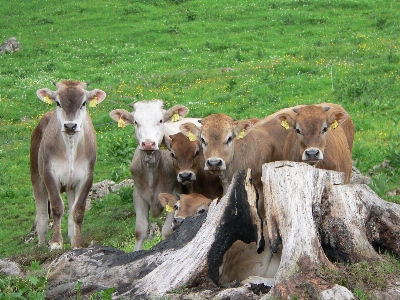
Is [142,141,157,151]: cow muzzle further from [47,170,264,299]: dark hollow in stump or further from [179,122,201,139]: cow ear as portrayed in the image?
[47,170,264,299]: dark hollow in stump

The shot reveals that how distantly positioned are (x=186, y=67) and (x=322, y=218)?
2017 cm

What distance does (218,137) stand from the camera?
10.5 m

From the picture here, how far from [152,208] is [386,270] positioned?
5.71m

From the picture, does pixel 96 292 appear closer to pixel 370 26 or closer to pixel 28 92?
pixel 28 92

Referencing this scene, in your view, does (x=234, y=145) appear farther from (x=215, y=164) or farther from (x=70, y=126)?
(x=70, y=126)

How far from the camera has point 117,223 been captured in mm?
14078

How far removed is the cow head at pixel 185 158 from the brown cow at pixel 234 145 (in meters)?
0.33

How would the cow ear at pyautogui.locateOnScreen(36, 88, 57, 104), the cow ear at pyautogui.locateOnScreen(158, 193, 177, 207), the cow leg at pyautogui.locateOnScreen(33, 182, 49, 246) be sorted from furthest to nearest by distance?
the cow leg at pyautogui.locateOnScreen(33, 182, 49, 246) → the cow ear at pyautogui.locateOnScreen(36, 88, 57, 104) → the cow ear at pyautogui.locateOnScreen(158, 193, 177, 207)

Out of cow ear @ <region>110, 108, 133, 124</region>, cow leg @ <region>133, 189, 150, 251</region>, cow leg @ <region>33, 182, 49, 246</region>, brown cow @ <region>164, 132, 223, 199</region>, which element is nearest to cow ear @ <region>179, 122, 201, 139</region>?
brown cow @ <region>164, 132, 223, 199</region>

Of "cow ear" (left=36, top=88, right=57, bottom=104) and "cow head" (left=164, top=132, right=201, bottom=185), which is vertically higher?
"cow ear" (left=36, top=88, right=57, bottom=104)

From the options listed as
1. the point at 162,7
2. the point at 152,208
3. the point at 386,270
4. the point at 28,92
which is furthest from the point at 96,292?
the point at 162,7

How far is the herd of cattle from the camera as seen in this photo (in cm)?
1059

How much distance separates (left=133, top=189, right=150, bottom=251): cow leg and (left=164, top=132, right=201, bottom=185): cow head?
3.01 feet

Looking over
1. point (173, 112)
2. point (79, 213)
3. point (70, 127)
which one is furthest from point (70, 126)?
point (173, 112)
